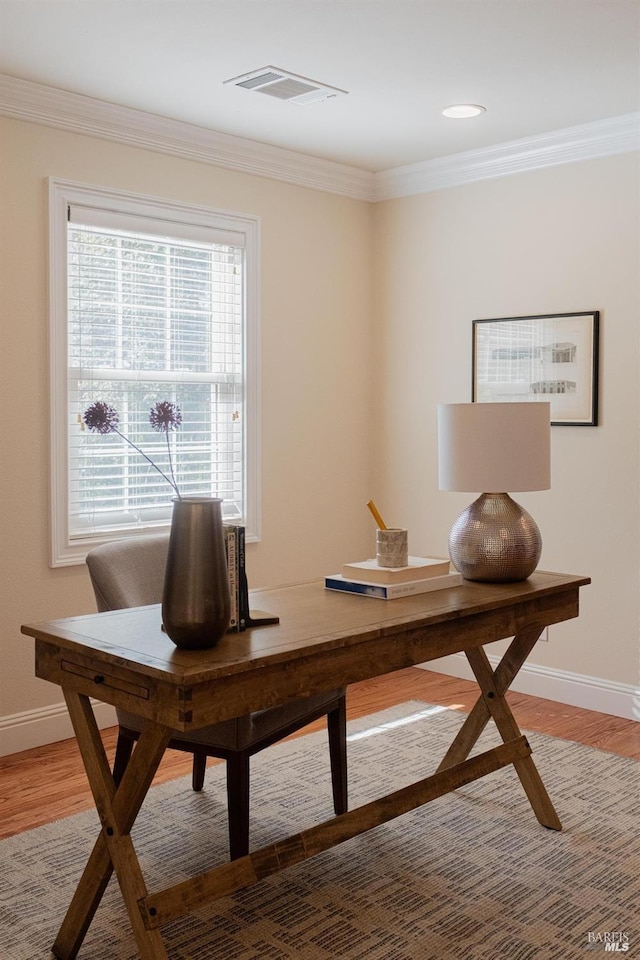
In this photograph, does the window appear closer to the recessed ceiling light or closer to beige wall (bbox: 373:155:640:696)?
beige wall (bbox: 373:155:640:696)

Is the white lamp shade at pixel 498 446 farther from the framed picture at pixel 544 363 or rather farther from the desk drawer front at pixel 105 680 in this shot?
the framed picture at pixel 544 363

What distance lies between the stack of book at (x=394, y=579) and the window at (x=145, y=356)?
155 centimetres

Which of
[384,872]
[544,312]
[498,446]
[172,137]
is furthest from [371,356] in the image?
[384,872]

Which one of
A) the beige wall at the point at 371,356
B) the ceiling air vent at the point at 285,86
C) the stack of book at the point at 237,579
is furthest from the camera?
the beige wall at the point at 371,356

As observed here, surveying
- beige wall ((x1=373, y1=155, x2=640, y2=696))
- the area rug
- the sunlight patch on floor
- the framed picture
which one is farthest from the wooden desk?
the framed picture

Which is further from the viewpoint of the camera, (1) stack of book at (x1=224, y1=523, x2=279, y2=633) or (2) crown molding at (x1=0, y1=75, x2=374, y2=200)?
(2) crown molding at (x1=0, y1=75, x2=374, y2=200)

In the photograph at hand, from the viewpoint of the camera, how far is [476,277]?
464cm

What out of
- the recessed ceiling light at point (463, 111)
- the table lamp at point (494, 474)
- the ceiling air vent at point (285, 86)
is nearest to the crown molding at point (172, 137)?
the ceiling air vent at point (285, 86)

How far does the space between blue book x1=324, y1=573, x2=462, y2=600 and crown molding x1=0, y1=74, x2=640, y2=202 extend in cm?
223

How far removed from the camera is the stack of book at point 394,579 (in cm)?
259

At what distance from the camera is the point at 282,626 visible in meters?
2.28

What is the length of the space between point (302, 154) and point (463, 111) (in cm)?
96

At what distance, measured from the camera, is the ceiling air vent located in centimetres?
346

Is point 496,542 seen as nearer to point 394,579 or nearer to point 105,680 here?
point 394,579
